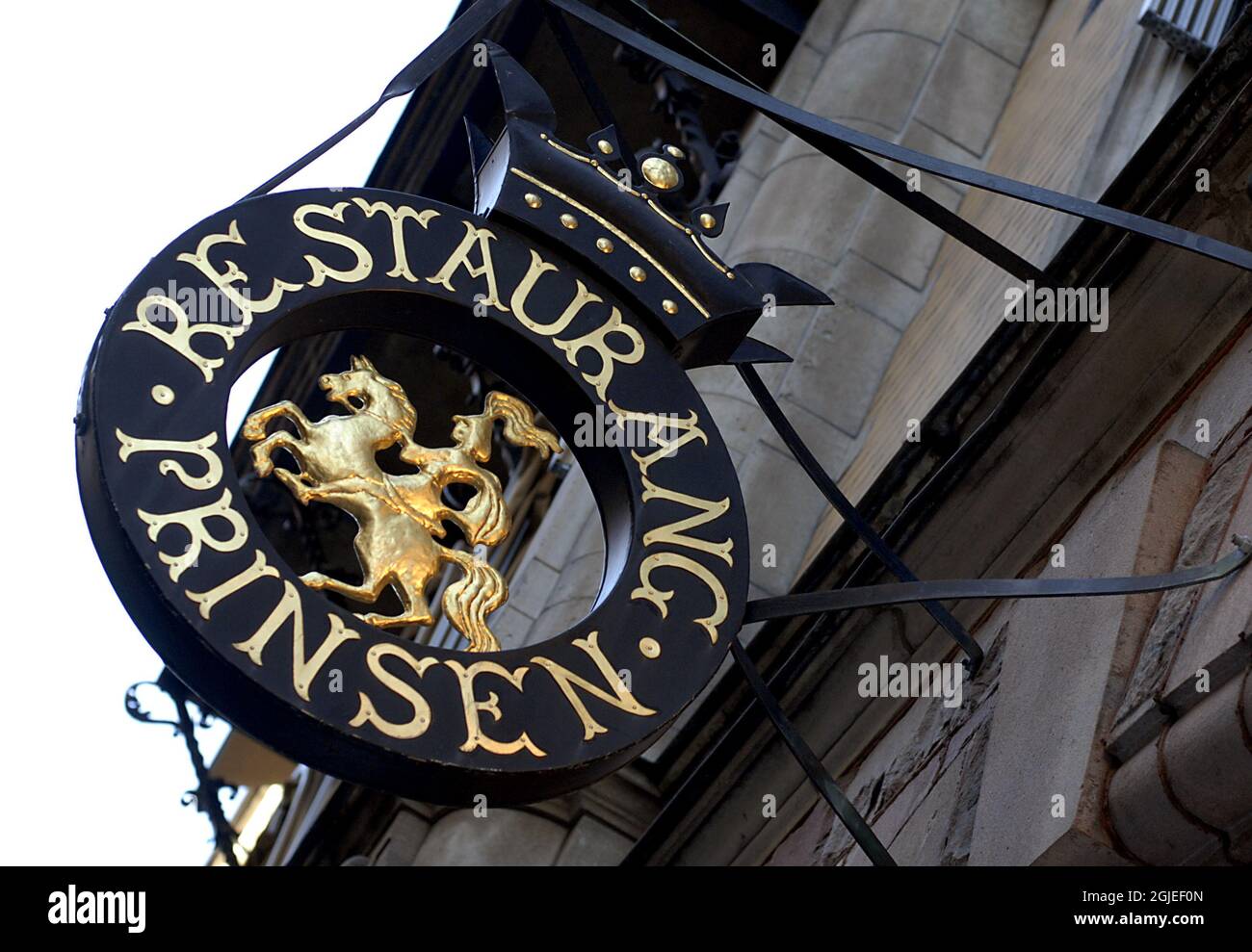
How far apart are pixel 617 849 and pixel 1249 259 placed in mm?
3976

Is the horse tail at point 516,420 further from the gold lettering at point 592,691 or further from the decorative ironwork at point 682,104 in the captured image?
the decorative ironwork at point 682,104

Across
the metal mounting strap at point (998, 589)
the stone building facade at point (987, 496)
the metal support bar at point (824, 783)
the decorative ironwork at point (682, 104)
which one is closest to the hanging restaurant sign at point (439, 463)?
the metal mounting strap at point (998, 589)

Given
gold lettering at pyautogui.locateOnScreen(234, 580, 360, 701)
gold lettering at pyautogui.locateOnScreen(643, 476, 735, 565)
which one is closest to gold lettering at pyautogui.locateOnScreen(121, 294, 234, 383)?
gold lettering at pyautogui.locateOnScreen(234, 580, 360, 701)

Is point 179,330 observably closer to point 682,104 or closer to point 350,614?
point 350,614

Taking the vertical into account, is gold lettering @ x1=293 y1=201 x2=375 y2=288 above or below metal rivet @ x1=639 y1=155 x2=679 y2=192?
below

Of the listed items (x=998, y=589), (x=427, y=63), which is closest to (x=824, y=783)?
(x=998, y=589)

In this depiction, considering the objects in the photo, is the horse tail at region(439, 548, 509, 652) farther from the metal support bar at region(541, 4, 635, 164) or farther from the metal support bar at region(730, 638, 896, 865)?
the metal support bar at region(541, 4, 635, 164)

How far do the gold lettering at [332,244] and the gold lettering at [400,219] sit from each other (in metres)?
0.05

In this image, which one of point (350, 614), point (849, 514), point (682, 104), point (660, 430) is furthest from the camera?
point (682, 104)

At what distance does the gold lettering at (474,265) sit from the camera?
4.72 metres

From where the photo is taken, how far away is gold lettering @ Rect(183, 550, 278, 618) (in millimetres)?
3943

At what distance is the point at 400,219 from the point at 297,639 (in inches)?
46.8

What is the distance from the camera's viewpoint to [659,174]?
530 cm

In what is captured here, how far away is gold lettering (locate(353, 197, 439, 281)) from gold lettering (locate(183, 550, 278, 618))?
86 cm
